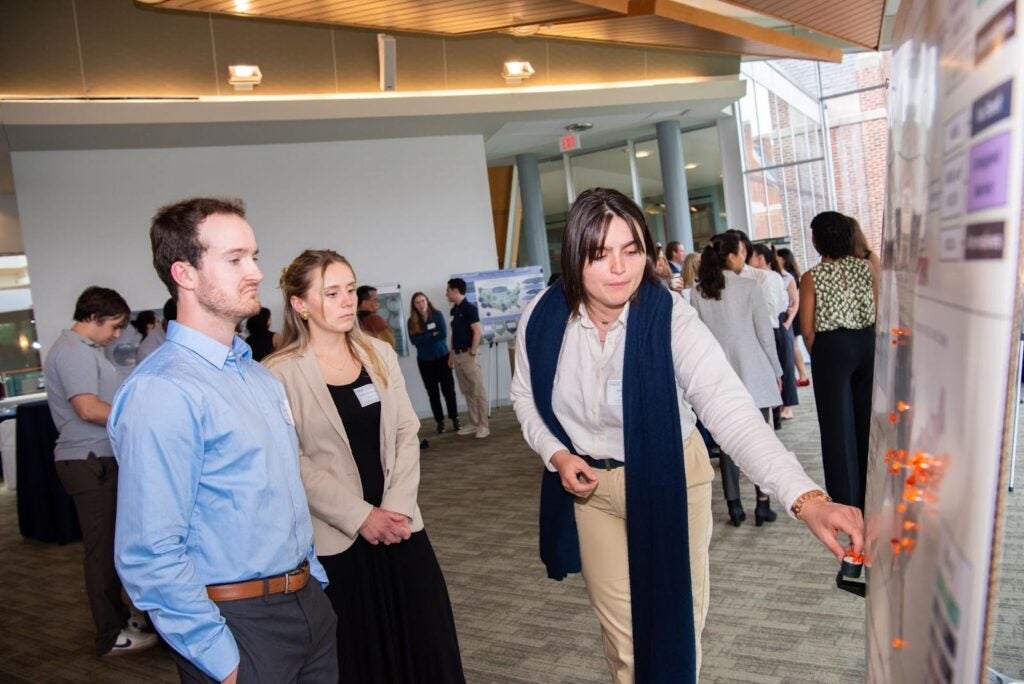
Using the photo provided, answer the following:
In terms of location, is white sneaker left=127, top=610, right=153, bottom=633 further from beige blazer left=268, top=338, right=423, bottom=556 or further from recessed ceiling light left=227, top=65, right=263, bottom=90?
Answer: recessed ceiling light left=227, top=65, right=263, bottom=90

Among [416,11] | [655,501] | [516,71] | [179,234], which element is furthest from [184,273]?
[516,71]

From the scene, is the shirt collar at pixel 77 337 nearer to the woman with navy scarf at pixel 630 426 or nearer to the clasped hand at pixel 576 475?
the woman with navy scarf at pixel 630 426

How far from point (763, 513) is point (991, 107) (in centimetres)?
453

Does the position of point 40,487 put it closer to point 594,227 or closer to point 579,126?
point 594,227

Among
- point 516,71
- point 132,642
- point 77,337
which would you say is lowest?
point 132,642

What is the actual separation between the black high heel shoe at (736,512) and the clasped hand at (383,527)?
276 cm

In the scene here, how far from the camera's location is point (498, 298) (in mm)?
10422

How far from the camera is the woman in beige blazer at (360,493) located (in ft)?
8.04

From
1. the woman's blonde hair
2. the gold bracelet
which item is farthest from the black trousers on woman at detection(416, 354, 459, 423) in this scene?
the gold bracelet

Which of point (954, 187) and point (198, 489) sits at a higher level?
point (954, 187)

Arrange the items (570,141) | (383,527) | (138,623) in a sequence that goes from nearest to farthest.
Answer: (383,527), (138,623), (570,141)

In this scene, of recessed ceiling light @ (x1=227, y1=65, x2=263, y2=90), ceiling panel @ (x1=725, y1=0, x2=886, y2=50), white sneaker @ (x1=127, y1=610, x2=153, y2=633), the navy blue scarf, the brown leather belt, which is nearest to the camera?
the brown leather belt

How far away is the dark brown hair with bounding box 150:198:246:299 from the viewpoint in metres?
1.66

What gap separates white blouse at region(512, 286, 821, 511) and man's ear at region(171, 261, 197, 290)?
96cm
